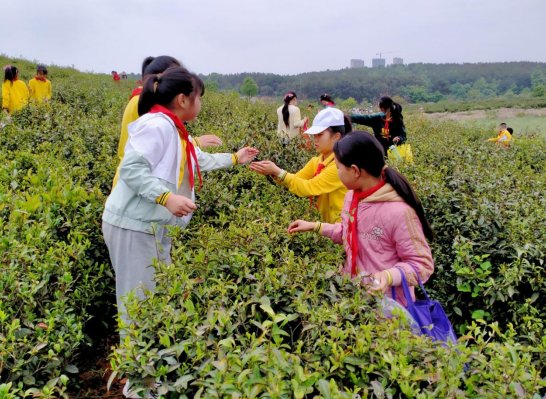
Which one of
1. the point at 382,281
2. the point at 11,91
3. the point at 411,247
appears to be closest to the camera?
the point at 382,281

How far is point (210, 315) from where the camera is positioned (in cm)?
168

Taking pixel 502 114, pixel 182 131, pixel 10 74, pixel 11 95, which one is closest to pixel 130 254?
pixel 182 131

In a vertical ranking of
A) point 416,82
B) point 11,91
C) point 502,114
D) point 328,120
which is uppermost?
point 416,82

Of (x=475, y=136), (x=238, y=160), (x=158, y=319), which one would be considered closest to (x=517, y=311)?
(x=238, y=160)

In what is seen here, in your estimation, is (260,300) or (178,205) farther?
(178,205)

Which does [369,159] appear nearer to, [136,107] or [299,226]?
[299,226]

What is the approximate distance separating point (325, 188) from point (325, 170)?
0.37 ft

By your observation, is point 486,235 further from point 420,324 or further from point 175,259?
point 175,259

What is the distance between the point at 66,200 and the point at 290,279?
5.90 feet

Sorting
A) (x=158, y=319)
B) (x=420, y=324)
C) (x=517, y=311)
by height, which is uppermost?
(x=158, y=319)

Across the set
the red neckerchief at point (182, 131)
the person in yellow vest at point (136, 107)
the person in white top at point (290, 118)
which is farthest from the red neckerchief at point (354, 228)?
the person in white top at point (290, 118)

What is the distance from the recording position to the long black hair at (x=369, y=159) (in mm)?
2391

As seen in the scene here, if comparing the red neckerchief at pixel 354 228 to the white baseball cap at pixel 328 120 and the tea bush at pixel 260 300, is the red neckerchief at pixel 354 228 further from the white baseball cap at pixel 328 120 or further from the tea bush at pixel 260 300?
the white baseball cap at pixel 328 120

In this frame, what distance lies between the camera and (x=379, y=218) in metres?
2.40
